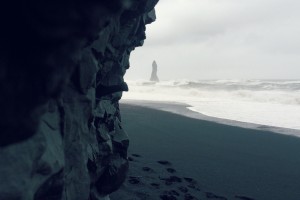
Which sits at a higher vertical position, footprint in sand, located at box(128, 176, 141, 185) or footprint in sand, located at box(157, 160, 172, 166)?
footprint in sand, located at box(157, 160, 172, 166)

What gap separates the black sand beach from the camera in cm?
1473

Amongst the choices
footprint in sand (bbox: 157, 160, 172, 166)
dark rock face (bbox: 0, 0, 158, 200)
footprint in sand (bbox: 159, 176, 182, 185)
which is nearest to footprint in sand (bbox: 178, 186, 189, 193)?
footprint in sand (bbox: 159, 176, 182, 185)

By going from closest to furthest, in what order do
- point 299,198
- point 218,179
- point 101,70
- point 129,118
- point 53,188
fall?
point 53,188, point 101,70, point 299,198, point 218,179, point 129,118

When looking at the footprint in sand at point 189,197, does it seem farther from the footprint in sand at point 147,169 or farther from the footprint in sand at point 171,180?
the footprint in sand at point 147,169

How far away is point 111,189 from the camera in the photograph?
1259 cm

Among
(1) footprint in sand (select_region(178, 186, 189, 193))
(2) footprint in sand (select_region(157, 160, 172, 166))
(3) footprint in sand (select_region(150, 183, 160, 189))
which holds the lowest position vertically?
(1) footprint in sand (select_region(178, 186, 189, 193))

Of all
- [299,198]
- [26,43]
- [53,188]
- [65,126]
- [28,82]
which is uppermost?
[26,43]

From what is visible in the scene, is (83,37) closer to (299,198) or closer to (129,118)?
(299,198)

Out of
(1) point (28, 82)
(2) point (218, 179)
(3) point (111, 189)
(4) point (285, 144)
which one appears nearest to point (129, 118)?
(4) point (285, 144)

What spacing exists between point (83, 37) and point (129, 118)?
29.3 m

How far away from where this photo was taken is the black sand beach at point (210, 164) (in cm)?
1473

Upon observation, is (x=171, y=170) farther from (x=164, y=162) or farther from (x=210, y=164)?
(x=210, y=164)

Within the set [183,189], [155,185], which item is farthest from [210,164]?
[155,185]

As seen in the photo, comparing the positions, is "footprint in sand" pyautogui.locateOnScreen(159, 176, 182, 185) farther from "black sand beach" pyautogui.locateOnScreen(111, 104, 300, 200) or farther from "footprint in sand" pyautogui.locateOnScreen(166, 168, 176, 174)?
"footprint in sand" pyautogui.locateOnScreen(166, 168, 176, 174)
